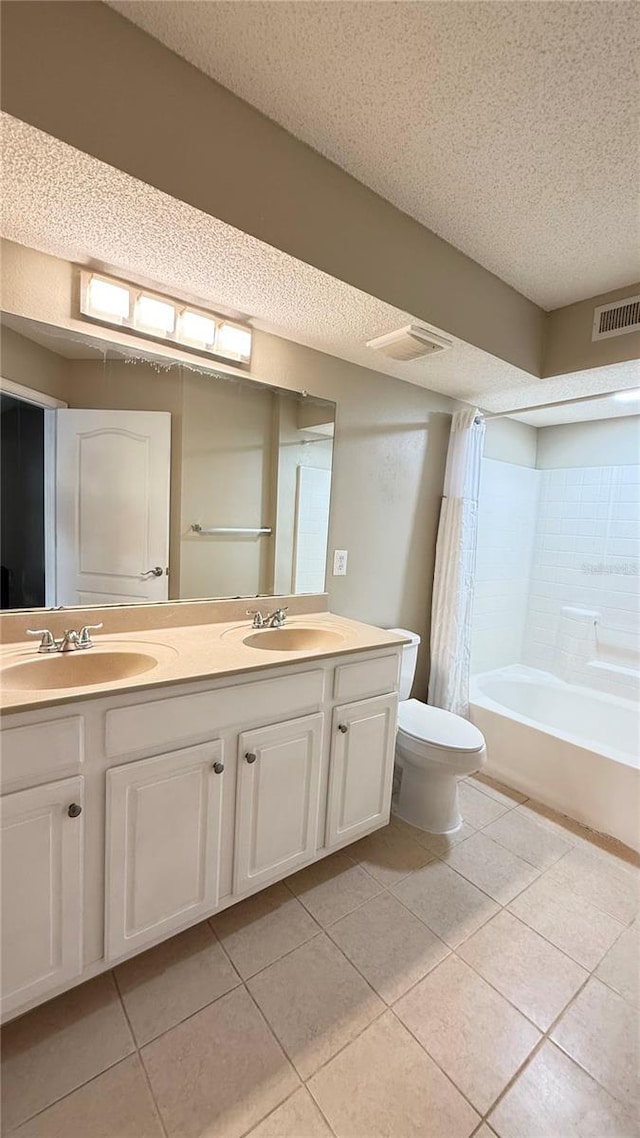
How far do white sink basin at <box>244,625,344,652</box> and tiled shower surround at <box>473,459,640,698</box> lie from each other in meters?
1.52

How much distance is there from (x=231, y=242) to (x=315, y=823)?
1.84 m

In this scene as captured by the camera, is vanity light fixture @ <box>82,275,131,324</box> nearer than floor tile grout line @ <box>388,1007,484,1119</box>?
No

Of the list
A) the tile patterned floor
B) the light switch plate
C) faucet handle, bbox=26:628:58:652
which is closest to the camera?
the tile patterned floor

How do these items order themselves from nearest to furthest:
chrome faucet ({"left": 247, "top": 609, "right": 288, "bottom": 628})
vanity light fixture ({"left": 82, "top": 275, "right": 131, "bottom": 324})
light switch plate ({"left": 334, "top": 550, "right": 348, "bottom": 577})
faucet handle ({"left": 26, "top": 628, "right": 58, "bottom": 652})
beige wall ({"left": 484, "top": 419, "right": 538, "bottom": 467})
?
faucet handle ({"left": 26, "top": 628, "right": 58, "bottom": 652})
vanity light fixture ({"left": 82, "top": 275, "right": 131, "bottom": 324})
chrome faucet ({"left": 247, "top": 609, "right": 288, "bottom": 628})
light switch plate ({"left": 334, "top": 550, "right": 348, "bottom": 577})
beige wall ({"left": 484, "top": 419, "right": 538, "bottom": 467})

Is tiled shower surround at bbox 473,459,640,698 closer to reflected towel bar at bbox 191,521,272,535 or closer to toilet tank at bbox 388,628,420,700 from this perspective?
toilet tank at bbox 388,628,420,700

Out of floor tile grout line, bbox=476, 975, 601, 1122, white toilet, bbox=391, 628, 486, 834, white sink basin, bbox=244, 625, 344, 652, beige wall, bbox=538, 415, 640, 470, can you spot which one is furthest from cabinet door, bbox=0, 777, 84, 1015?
beige wall, bbox=538, 415, 640, 470

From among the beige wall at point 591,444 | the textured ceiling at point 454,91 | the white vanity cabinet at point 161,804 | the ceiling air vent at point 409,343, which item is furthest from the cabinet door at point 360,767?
the beige wall at point 591,444

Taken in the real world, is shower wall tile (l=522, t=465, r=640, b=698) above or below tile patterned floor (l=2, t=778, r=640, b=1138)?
above

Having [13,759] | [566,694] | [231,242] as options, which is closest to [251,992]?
[13,759]

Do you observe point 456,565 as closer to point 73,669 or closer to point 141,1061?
point 73,669

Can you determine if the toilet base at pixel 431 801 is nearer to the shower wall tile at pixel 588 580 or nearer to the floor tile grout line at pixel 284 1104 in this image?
the floor tile grout line at pixel 284 1104

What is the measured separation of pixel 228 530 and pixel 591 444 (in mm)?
2529

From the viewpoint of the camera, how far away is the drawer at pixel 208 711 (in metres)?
1.13

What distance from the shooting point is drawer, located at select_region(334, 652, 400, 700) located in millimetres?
1576
